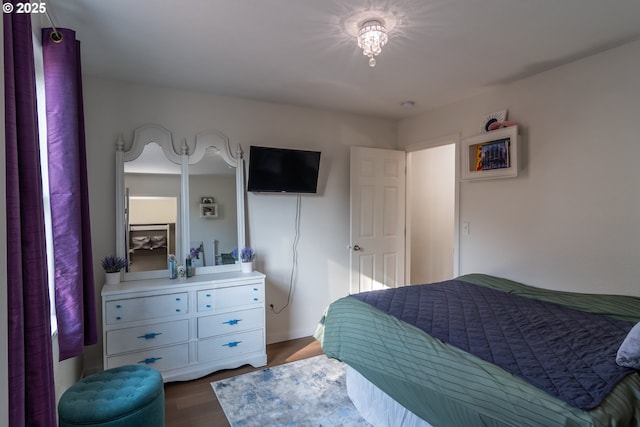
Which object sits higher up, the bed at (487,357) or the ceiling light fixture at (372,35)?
the ceiling light fixture at (372,35)

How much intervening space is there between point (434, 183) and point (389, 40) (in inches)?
120

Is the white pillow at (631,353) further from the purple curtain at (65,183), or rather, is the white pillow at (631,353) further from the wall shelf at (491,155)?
the purple curtain at (65,183)

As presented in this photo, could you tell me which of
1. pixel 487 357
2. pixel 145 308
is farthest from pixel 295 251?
pixel 487 357

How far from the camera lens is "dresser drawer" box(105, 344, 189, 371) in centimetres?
253

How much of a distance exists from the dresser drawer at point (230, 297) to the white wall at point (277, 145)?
472 millimetres

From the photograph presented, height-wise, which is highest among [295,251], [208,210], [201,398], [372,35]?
[372,35]

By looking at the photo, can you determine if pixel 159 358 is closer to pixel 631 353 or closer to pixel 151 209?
pixel 151 209

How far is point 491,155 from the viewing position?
116 inches

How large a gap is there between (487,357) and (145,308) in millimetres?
2329

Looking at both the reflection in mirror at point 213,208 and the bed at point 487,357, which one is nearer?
the bed at point 487,357

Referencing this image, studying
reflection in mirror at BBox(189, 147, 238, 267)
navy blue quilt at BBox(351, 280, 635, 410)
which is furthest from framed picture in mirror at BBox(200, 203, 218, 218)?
navy blue quilt at BBox(351, 280, 635, 410)

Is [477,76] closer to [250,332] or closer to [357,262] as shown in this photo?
[357,262]

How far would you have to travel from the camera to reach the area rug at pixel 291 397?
7.24 feet

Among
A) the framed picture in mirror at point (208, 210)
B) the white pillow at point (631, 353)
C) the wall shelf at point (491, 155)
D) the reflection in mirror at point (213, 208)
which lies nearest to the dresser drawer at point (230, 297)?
the reflection in mirror at point (213, 208)
